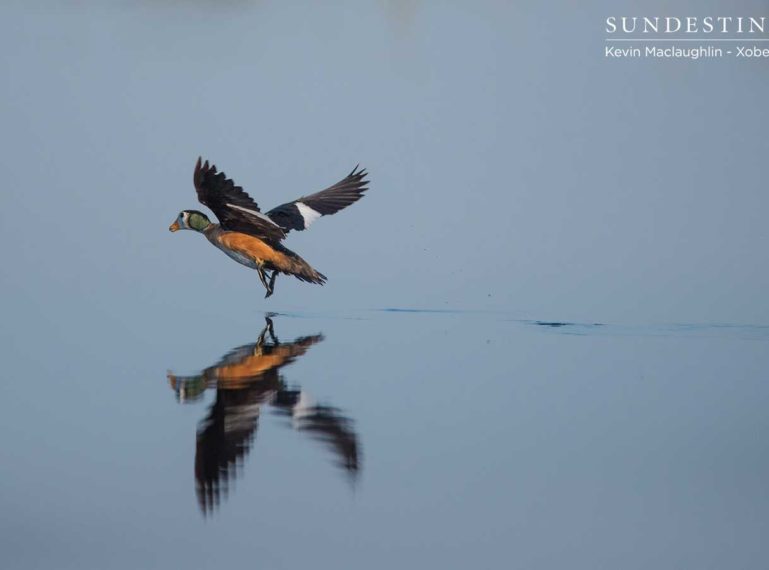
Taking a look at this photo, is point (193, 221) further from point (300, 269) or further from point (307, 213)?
point (300, 269)

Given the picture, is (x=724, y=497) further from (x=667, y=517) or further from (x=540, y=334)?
(x=540, y=334)

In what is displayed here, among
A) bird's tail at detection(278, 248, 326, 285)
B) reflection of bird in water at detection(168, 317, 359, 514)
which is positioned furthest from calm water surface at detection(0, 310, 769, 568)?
bird's tail at detection(278, 248, 326, 285)

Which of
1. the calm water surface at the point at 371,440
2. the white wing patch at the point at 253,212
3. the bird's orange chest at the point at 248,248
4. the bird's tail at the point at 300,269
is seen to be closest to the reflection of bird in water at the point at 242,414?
the calm water surface at the point at 371,440

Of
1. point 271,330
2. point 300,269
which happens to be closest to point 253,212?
point 300,269

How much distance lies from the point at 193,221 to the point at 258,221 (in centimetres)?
134

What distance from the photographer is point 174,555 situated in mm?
5469

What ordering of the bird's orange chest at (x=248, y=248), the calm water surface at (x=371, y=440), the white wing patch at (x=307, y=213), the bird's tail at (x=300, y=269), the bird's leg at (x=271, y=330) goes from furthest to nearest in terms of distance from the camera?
the white wing patch at (x=307, y=213) < the bird's orange chest at (x=248, y=248) < the bird's tail at (x=300, y=269) < the bird's leg at (x=271, y=330) < the calm water surface at (x=371, y=440)

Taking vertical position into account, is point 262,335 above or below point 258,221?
below

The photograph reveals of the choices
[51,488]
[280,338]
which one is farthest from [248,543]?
[280,338]

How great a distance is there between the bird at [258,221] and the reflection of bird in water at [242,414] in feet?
9.89

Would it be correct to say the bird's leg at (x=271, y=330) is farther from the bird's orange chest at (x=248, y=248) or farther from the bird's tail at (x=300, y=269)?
the bird's orange chest at (x=248, y=248)

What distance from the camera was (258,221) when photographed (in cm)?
1381

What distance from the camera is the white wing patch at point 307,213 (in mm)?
14656

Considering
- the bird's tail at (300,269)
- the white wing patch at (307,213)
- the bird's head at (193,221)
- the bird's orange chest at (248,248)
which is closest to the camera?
the bird's tail at (300,269)
